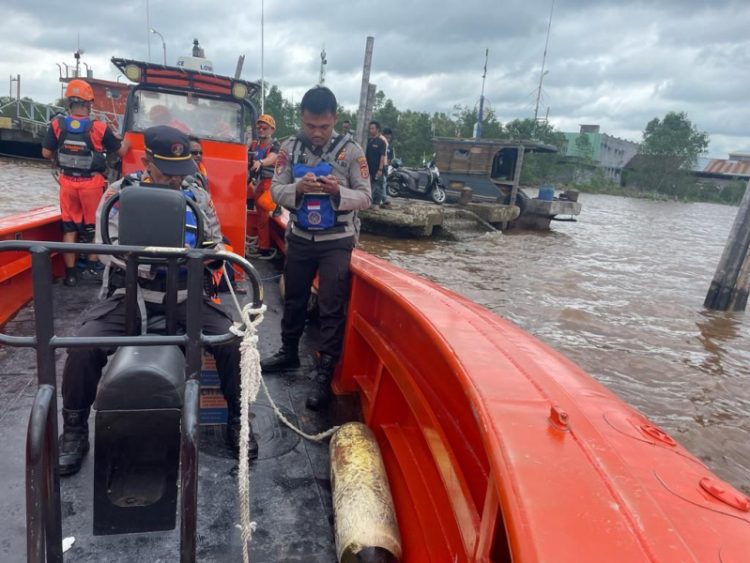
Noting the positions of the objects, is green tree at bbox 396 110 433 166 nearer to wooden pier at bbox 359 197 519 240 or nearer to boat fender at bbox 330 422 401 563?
wooden pier at bbox 359 197 519 240

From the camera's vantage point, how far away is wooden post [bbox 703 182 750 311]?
8117 millimetres

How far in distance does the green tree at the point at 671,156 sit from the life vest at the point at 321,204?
2629 inches

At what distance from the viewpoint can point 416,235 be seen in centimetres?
1401

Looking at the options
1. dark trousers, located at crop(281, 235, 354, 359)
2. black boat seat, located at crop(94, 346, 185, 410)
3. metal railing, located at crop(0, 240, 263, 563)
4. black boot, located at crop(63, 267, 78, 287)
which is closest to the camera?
metal railing, located at crop(0, 240, 263, 563)

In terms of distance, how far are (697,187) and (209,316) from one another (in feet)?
233

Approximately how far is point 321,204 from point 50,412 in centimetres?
193

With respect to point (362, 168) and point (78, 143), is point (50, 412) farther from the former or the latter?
point (78, 143)

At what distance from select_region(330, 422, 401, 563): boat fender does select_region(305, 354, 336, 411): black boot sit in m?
0.70

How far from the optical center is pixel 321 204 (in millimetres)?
3088

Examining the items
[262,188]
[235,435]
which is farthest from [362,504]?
[262,188]

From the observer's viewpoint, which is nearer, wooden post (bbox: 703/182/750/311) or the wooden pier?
wooden post (bbox: 703/182/750/311)

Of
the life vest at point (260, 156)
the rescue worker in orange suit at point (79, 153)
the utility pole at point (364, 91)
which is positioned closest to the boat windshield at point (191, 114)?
the rescue worker in orange suit at point (79, 153)

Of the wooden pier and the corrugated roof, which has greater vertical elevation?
the corrugated roof

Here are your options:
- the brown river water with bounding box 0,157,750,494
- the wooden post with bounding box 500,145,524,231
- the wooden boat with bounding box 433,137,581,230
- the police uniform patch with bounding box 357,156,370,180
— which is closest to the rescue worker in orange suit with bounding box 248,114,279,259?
the police uniform patch with bounding box 357,156,370,180
